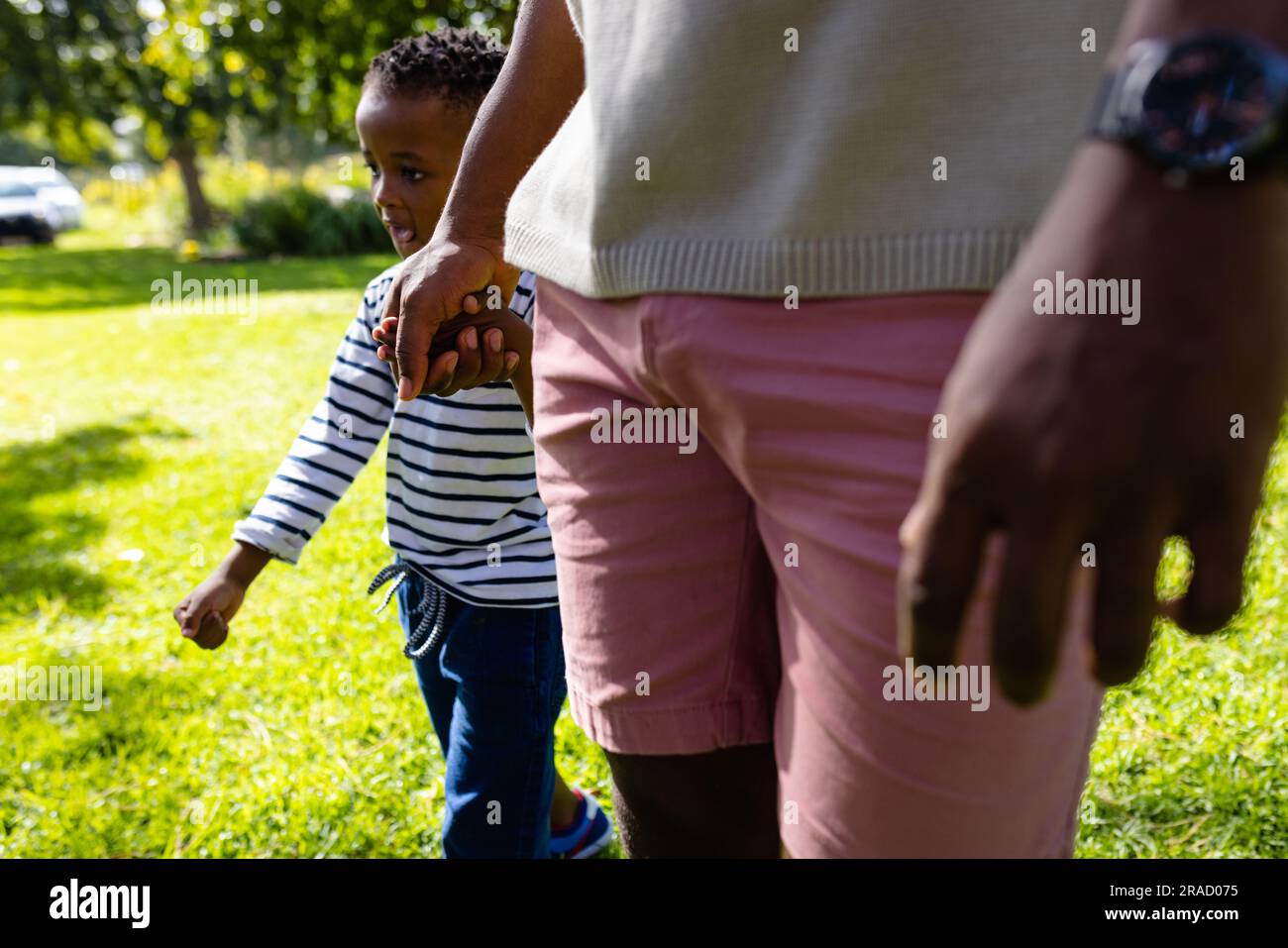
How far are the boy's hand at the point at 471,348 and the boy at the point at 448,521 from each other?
396 millimetres

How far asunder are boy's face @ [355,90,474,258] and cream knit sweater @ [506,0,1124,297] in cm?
113

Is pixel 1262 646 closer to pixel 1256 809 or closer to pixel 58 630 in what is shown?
pixel 1256 809

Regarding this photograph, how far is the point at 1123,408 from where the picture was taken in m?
0.72

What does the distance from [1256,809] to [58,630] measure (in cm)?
375

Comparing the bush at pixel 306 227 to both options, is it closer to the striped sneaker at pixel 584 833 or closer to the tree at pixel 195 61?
the tree at pixel 195 61

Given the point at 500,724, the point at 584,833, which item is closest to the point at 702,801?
the point at 500,724

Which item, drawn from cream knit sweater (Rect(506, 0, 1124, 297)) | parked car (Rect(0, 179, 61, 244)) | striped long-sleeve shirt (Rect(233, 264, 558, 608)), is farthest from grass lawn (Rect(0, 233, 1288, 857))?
parked car (Rect(0, 179, 61, 244))

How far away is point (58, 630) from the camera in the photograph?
4.05 metres

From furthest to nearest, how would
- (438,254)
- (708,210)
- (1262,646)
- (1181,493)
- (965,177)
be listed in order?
1. (1262,646)
2. (438,254)
3. (708,210)
4. (965,177)
5. (1181,493)

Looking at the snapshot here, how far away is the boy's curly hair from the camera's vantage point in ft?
7.35

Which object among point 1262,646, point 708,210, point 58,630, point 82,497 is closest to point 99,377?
point 82,497

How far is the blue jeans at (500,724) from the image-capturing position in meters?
2.08

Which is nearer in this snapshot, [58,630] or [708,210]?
[708,210]

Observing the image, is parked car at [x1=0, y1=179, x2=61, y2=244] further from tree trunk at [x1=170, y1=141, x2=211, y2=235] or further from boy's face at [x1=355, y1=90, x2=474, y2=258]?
boy's face at [x1=355, y1=90, x2=474, y2=258]
